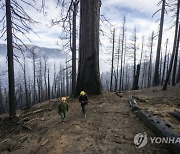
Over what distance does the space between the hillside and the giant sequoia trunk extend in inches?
64.5

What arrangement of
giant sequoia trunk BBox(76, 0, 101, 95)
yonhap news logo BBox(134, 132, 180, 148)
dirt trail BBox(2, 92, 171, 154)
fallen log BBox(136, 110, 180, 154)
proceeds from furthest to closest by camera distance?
1. giant sequoia trunk BBox(76, 0, 101, 95)
2. dirt trail BBox(2, 92, 171, 154)
3. yonhap news logo BBox(134, 132, 180, 148)
4. fallen log BBox(136, 110, 180, 154)

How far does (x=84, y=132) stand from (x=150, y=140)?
2046 millimetres

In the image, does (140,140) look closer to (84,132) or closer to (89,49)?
(84,132)

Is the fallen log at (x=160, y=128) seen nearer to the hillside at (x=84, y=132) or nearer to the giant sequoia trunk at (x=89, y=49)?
the hillside at (x=84, y=132)

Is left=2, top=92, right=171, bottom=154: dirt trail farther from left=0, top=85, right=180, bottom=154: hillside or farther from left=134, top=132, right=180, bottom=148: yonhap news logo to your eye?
left=134, top=132, right=180, bottom=148: yonhap news logo

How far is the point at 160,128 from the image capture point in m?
5.69

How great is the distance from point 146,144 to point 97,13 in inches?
313

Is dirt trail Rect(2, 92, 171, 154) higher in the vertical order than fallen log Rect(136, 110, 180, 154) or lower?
lower

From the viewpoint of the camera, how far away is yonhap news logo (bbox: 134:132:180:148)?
496cm

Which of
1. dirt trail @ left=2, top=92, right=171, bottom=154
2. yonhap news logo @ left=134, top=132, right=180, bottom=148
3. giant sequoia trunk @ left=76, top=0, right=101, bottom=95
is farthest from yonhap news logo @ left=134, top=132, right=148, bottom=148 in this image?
giant sequoia trunk @ left=76, top=0, right=101, bottom=95

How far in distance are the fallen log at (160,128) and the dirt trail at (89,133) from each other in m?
0.18

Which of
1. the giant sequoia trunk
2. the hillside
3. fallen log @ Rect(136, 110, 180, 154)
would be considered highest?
the giant sequoia trunk

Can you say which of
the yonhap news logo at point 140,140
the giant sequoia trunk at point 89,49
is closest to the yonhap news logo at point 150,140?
the yonhap news logo at point 140,140

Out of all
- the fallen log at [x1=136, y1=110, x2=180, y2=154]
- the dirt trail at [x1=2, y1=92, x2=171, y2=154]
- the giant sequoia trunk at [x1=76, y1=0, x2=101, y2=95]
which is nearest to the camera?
the fallen log at [x1=136, y1=110, x2=180, y2=154]
